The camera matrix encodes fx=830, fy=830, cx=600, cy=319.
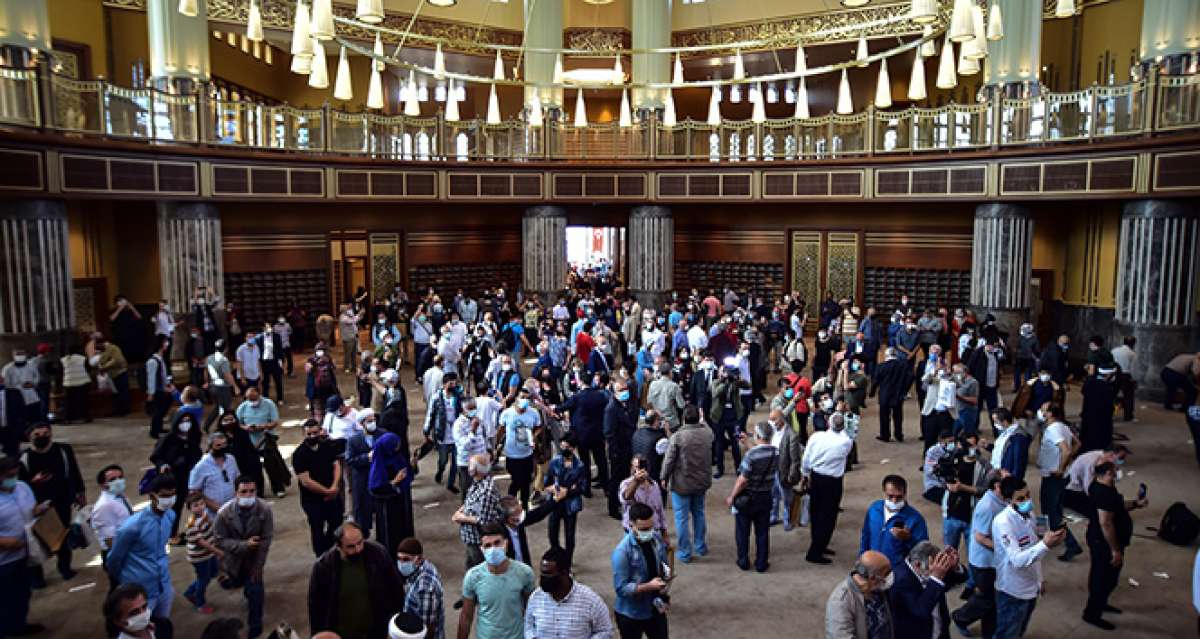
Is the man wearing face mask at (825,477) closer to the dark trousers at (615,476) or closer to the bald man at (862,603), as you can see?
the dark trousers at (615,476)

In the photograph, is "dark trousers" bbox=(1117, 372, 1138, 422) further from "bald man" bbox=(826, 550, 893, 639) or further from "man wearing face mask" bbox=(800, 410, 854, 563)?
"bald man" bbox=(826, 550, 893, 639)

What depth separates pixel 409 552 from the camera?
17.1ft

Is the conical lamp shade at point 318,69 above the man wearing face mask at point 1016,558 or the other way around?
above

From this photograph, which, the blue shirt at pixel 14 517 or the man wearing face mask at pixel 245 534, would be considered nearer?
the blue shirt at pixel 14 517

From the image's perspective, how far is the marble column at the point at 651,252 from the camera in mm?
23656

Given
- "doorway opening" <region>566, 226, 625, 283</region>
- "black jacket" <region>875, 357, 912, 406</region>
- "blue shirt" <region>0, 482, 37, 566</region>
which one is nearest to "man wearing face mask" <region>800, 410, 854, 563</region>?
"black jacket" <region>875, 357, 912, 406</region>

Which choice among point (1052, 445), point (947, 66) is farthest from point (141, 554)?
point (947, 66)

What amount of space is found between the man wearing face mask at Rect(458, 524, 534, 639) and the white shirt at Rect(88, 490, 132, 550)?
328 centimetres

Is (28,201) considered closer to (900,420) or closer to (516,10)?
(900,420)

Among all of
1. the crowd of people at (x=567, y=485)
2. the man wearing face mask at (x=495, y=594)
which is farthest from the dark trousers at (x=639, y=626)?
the man wearing face mask at (x=495, y=594)

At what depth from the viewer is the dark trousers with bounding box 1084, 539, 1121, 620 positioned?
690 cm

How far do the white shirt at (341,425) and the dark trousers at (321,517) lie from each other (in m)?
0.71

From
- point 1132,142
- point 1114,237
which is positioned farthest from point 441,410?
point 1114,237

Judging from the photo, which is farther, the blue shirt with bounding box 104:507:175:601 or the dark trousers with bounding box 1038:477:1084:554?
the dark trousers with bounding box 1038:477:1084:554
